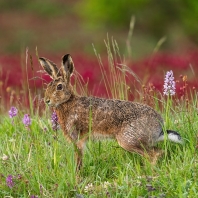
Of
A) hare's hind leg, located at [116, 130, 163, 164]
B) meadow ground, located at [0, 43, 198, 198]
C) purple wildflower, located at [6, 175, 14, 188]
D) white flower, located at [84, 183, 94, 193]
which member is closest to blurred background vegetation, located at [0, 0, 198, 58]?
meadow ground, located at [0, 43, 198, 198]

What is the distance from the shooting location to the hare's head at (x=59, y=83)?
5.83m

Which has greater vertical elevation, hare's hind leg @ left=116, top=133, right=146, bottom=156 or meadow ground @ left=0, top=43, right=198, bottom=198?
hare's hind leg @ left=116, top=133, right=146, bottom=156

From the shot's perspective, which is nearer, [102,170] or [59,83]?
[102,170]

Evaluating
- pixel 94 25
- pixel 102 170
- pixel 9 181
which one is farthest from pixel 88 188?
pixel 94 25

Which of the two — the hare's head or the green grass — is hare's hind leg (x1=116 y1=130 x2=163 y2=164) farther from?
the hare's head

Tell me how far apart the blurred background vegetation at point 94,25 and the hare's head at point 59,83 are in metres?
21.4

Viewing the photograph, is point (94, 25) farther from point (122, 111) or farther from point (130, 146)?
point (130, 146)

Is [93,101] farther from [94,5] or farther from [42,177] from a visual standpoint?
[94,5]

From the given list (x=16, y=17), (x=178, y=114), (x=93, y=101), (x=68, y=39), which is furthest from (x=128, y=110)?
(x=16, y=17)

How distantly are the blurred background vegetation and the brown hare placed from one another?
70.4ft

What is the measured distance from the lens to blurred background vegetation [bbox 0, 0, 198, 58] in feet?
97.5

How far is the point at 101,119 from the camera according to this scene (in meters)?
5.73

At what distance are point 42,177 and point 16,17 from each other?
39.4 metres

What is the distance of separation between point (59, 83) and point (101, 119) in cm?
54
